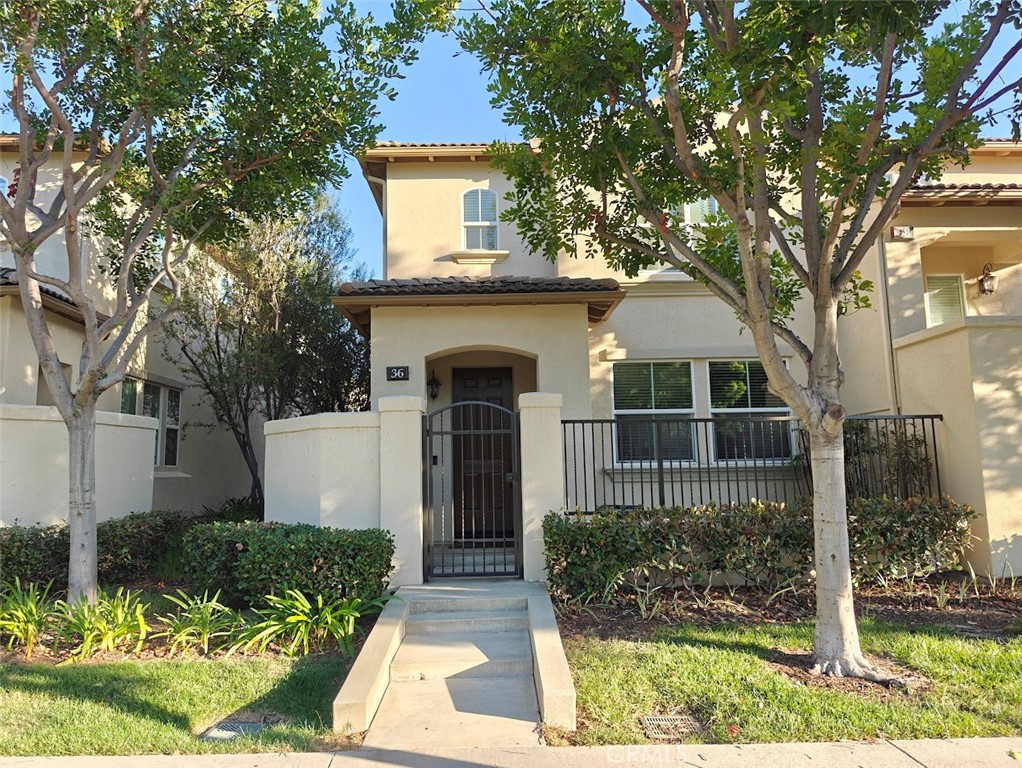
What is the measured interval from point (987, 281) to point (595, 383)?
697 cm

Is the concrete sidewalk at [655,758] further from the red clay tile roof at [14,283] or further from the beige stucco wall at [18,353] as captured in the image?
the red clay tile roof at [14,283]

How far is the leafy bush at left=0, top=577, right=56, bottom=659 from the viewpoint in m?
6.39

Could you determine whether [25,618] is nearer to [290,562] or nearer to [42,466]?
[290,562]

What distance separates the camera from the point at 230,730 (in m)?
4.82

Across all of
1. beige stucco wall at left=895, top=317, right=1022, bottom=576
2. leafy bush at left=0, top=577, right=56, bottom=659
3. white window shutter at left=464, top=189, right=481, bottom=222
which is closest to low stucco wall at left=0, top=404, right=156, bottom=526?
leafy bush at left=0, top=577, right=56, bottom=659

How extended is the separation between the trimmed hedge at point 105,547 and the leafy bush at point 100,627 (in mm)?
1517

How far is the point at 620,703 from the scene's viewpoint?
5035 mm

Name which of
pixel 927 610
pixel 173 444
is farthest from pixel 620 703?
pixel 173 444

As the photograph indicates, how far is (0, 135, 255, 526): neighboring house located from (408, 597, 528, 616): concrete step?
540 cm

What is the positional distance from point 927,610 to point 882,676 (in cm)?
223

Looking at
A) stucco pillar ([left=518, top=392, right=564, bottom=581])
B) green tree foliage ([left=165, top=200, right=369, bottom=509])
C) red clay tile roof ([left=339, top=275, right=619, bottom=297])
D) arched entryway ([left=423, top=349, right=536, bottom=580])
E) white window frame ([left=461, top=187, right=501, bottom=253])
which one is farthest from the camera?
white window frame ([left=461, top=187, right=501, bottom=253])

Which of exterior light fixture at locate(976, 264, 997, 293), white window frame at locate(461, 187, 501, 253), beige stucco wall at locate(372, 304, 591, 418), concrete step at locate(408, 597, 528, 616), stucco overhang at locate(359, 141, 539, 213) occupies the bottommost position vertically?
concrete step at locate(408, 597, 528, 616)

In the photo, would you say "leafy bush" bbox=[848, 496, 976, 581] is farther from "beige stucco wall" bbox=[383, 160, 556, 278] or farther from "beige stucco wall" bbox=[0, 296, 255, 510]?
"beige stucco wall" bbox=[0, 296, 255, 510]

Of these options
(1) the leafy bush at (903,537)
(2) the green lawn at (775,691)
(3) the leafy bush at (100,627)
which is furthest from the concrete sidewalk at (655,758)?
(1) the leafy bush at (903,537)
